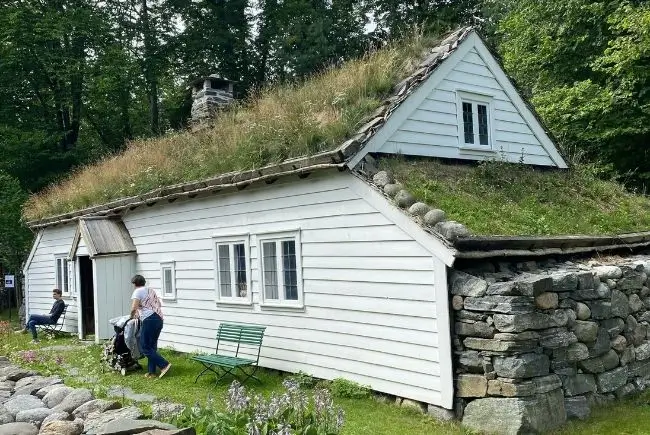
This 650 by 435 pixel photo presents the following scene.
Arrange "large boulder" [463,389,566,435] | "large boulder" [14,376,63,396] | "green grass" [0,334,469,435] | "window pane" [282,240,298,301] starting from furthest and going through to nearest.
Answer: "window pane" [282,240,298,301] → "large boulder" [14,376,63,396] → "green grass" [0,334,469,435] → "large boulder" [463,389,566,435]

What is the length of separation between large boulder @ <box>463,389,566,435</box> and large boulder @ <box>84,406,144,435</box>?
3.85 m

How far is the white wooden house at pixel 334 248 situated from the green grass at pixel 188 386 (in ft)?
0.99

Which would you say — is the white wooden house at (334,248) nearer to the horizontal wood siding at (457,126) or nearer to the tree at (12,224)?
the horizontal wood siding at (457,126)

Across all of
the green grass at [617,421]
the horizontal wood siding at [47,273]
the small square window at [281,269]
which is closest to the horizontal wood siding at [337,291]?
A: the small square window at [281,269]

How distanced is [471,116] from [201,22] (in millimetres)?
28344

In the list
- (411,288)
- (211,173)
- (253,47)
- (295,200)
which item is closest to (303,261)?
(295,200)

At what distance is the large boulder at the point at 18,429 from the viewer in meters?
6.65

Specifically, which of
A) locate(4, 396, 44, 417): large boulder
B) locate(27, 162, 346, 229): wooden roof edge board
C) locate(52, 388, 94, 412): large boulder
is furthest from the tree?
locate(52, 388, 94, 412): large boulder

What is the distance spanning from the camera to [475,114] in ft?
35.9

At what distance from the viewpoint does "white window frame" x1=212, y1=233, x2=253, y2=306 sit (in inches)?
414

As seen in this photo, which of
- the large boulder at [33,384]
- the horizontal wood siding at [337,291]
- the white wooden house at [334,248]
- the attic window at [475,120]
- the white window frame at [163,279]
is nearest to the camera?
the horizontal wood siding at [337,291]

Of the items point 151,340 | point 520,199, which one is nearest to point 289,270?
point 151,340

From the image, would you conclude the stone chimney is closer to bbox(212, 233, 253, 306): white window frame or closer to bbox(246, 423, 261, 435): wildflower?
bbox(212, 233, 253, 306): white window frame

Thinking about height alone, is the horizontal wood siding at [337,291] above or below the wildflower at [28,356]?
above
